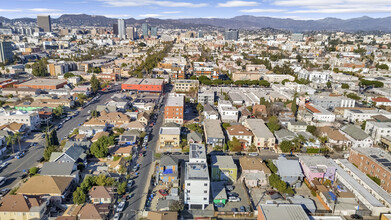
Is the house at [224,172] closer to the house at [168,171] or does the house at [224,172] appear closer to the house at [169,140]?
the house at [168,171]

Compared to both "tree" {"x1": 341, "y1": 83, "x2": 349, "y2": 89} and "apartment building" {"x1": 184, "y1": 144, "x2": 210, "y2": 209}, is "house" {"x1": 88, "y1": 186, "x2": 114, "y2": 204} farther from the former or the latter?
"tree" {"x1": 341, "y1": 83, "x2": 349, "y2": 89}

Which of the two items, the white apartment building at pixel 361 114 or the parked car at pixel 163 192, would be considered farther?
the white apartment building at pixel 361 114

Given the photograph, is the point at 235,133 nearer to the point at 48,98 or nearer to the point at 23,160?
the point at 23,160

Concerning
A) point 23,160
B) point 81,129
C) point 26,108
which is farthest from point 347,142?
point 26,108

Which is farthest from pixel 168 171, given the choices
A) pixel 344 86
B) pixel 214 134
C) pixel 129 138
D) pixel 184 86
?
pixel 344 86

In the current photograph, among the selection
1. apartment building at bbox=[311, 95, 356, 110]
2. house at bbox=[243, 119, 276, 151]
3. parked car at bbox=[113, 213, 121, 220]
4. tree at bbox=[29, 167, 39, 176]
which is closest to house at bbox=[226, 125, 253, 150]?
house at bbox=[243, 119, 276, 151]

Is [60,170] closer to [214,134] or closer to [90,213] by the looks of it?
[90,213]

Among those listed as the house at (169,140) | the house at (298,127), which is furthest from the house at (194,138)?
the house at (298,127)
